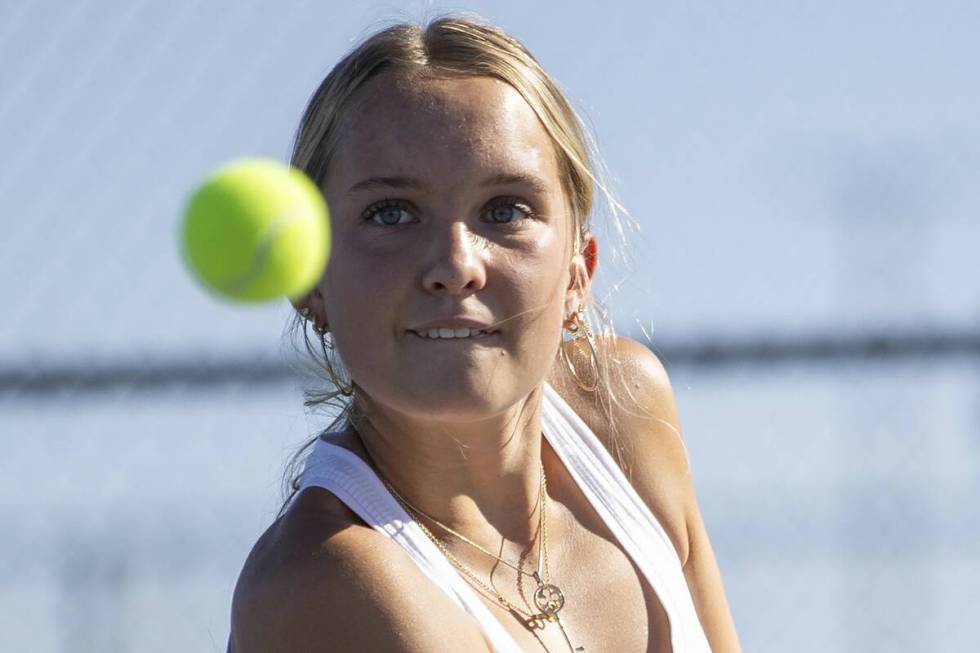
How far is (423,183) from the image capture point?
232 cm

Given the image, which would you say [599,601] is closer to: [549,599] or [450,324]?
[549,599]

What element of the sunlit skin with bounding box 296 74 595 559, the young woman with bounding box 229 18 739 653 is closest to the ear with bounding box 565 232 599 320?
the young woman with bounding box 229 18 739 653

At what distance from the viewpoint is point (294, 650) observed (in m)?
2.28

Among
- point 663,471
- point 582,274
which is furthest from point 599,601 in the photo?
point 582,274

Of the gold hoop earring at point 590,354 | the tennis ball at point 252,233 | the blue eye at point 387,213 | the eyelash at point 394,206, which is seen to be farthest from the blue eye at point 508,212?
the gold hoop earring at point 590,354

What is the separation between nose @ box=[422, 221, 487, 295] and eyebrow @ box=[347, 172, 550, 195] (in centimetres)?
7

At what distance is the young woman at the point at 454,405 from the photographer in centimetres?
230

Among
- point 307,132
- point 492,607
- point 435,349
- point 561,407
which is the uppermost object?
point 307,132

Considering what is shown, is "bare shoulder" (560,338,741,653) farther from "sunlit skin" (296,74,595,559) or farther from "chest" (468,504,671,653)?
"sunlit skin" (296,74,595,559)

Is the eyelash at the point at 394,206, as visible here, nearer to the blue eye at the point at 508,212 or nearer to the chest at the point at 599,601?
the blue eye at the point at 508,212

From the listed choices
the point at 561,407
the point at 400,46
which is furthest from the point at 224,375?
the point at 400,46

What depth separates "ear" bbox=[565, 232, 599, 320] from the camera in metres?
2.65

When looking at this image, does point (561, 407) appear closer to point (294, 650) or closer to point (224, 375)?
point (294, 650)

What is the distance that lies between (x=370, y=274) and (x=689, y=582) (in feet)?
2.87
